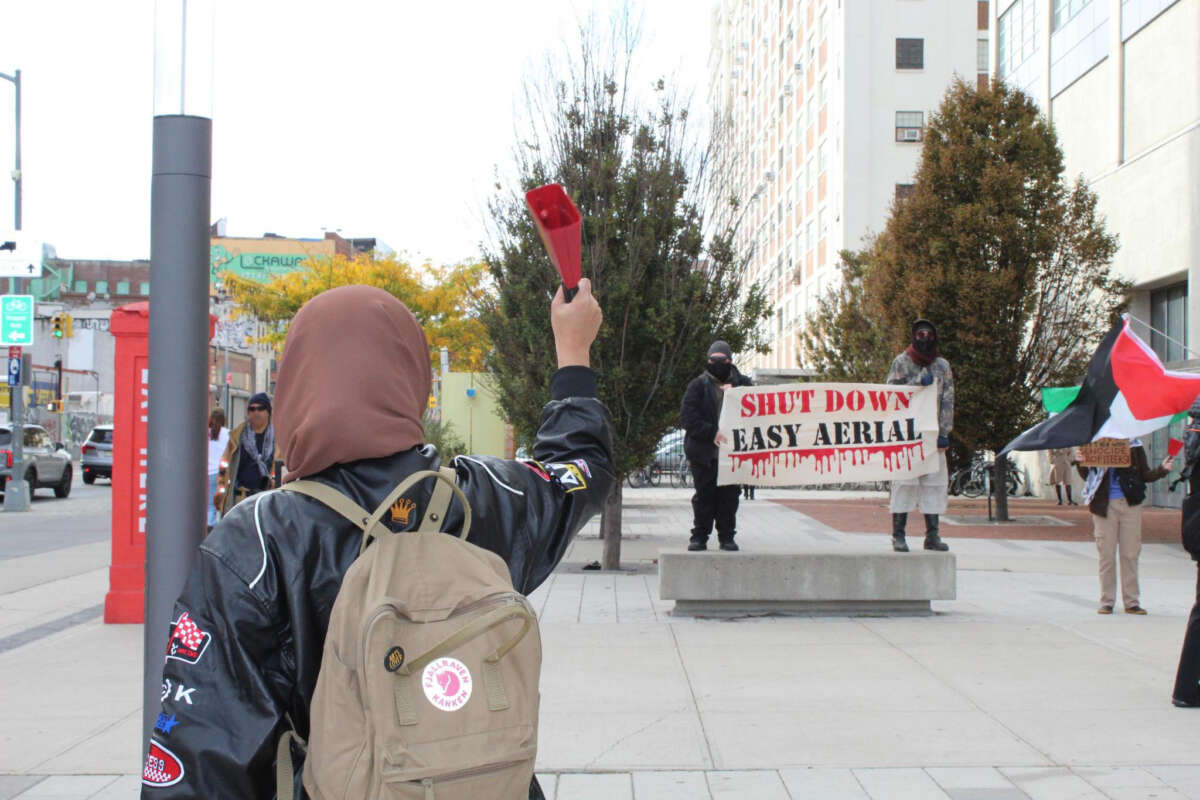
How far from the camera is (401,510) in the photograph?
1.87 meters

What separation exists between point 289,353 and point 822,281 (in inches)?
1999

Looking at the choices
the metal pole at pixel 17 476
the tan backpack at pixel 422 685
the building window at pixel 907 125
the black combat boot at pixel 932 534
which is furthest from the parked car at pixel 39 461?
the building window at pixel 907 125

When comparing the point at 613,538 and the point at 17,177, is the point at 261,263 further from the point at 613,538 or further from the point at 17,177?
the point at 613,538

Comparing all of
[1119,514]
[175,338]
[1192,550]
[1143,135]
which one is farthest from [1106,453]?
[1143,135]

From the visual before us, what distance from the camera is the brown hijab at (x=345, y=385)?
1.86m

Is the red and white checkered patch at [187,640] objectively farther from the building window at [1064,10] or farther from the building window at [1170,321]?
the building window at [1064,10]

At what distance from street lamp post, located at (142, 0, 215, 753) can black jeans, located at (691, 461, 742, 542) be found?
7158mm

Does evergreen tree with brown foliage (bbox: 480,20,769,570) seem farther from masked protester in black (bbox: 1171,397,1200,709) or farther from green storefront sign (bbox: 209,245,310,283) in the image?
green storefront sign (bbox: 209,245,310,283)

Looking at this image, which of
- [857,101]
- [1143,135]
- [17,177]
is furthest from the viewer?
[857,101]

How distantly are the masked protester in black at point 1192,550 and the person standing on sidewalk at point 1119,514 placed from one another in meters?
2.70

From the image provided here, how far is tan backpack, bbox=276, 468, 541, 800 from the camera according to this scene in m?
1.57

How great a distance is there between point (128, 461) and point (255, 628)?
332 inches

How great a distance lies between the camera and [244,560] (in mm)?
1791

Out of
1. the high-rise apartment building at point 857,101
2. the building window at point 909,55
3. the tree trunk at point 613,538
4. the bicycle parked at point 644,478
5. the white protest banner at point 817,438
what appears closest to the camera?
the white protest banner at point 817,438
